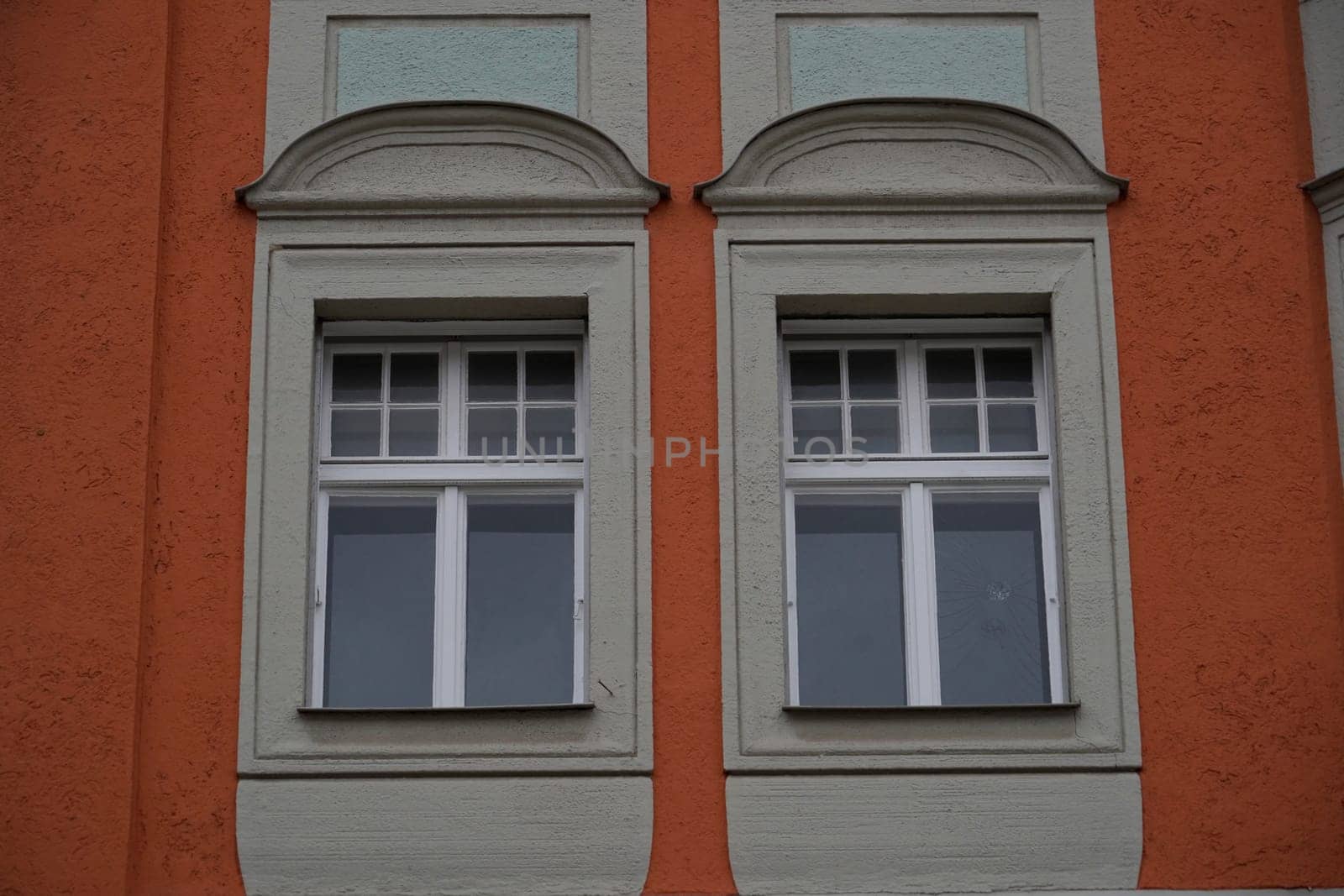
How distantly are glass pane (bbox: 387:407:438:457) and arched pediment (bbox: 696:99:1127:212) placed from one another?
1401mm

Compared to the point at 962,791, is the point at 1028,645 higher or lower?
higher

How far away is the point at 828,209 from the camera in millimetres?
8547

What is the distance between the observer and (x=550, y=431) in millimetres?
8625

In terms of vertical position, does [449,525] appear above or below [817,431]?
below

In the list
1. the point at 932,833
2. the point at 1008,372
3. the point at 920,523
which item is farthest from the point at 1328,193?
the point at 932,833

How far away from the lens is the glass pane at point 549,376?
867 centimetres

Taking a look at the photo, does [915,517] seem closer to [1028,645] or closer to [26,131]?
[1028,645]

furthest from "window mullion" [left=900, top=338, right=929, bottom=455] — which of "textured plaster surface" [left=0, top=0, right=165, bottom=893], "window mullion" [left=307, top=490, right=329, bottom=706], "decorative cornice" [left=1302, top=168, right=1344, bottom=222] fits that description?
"textured plaster surface" [left=0, top=0, right=165, bottom=893]

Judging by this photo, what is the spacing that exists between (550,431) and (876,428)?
4.24 ft

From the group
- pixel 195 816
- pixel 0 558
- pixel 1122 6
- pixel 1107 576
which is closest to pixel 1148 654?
pixel 1107 576

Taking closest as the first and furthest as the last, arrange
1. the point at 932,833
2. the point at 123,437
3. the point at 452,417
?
the point at 932,833
the point at 123,437
the point at 452,417

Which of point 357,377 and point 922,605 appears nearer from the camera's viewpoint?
point 922,605

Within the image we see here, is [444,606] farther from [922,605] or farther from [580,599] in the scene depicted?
[922,605]

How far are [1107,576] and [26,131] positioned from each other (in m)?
4.53
